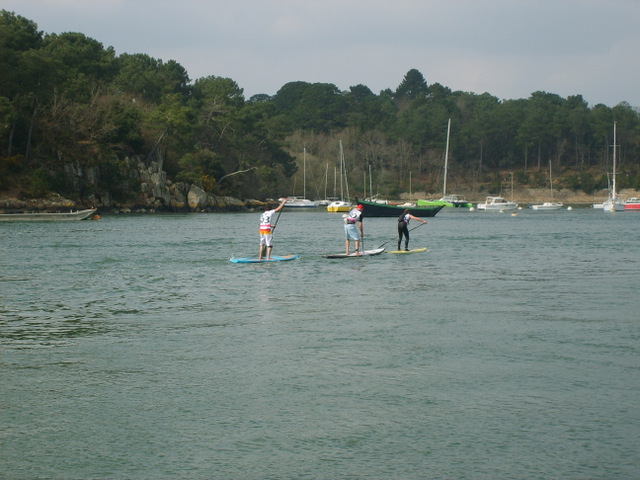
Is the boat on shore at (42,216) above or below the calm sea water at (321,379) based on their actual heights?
above

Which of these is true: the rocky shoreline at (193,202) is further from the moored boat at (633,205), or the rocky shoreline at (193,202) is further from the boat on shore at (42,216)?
the moored boat at (633,205)

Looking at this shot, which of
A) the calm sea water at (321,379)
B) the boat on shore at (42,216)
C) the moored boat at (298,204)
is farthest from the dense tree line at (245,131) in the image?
the calm sea water at (321,379)

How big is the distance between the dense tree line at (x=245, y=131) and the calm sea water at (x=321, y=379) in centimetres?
5647

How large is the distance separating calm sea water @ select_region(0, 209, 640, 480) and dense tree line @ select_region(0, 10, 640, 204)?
185ft

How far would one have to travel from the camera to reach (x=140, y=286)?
20.5 metres

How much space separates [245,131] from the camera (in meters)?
112

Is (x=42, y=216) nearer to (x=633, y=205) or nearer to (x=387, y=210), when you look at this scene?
(x=387, y=210)

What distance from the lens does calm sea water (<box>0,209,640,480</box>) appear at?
6738 millimetres

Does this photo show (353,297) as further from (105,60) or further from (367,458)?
(105,60)

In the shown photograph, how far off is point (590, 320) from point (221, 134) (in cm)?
9593

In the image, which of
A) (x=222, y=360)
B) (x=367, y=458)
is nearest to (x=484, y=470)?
(x=367, y=458)

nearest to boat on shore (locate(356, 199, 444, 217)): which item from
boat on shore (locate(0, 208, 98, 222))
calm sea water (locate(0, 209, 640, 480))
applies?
boat on shore (locate(0, 208, 98, 222))

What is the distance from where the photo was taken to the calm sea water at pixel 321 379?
6.74 metres

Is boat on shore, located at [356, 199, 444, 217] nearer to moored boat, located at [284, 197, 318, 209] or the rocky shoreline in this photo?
the rocky shoreline
